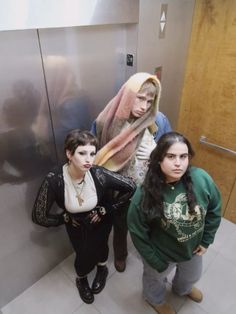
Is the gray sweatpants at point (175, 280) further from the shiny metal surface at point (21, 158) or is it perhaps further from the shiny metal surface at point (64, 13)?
the shiny metal surface at point (64, 13)

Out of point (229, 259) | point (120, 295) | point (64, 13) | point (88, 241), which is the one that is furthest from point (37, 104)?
point (229, 259)

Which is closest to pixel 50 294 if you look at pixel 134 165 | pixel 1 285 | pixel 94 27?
pixel 1 285

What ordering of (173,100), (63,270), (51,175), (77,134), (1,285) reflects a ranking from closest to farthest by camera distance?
(77,134), (51,175), (1,285), (63,270), (173,100)

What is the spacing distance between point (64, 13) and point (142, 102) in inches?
19.4

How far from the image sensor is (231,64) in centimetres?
149

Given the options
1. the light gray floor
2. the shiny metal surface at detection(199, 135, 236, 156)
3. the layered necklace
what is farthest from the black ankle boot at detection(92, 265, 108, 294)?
the shiny metal surface at detection(199, 135, 236, 156)

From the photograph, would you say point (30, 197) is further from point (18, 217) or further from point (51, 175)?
point (51, 175)

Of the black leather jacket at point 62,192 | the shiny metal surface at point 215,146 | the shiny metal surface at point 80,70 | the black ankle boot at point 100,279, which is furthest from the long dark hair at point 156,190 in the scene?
the shiny metal surface at point 215,146

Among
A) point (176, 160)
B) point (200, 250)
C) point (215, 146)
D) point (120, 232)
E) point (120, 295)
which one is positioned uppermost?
point (176, 160)

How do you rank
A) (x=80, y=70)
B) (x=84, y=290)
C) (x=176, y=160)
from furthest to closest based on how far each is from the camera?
(x=84, y=290), (x=80, y=70), (x=176, y=160)

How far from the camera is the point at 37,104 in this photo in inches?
42.4

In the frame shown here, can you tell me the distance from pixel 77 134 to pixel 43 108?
10.0 inches

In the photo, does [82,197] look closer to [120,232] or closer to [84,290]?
[120,232]

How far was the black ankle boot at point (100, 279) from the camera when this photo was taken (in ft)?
4.91
